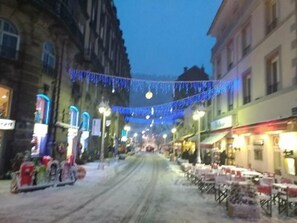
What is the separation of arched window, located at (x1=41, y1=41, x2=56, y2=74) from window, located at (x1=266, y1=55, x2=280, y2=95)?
14.1 m

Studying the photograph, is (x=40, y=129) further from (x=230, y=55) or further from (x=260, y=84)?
A: (x=230, y=55)

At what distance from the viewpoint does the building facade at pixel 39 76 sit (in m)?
17.8

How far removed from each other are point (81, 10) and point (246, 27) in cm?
1507

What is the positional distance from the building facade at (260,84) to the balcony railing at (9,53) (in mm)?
14184

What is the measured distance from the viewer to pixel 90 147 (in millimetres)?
36375

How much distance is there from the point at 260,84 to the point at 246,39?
496 centimetres

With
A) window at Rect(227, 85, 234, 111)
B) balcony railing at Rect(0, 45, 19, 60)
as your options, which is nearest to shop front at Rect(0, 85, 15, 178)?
balcony railing at Rect(0, 45, 19, 60)

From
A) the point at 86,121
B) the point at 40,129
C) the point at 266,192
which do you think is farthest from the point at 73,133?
the point at 266,192

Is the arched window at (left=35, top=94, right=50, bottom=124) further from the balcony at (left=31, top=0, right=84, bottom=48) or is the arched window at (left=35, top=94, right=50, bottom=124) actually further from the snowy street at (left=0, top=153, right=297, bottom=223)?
the snowy street at (left=0, top=153, right=297, bottom=223)

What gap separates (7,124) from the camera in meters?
17.3

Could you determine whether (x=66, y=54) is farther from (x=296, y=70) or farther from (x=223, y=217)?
(x=223, y=217)

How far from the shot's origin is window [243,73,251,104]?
2145cm

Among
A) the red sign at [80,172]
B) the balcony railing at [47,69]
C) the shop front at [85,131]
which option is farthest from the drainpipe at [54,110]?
the shop front at [85,131]

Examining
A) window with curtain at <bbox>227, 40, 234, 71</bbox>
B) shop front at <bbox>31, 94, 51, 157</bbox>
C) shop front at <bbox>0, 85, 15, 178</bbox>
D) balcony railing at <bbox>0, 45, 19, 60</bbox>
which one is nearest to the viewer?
shop front at <bbox>0, 85, 15, 178</bbox>
